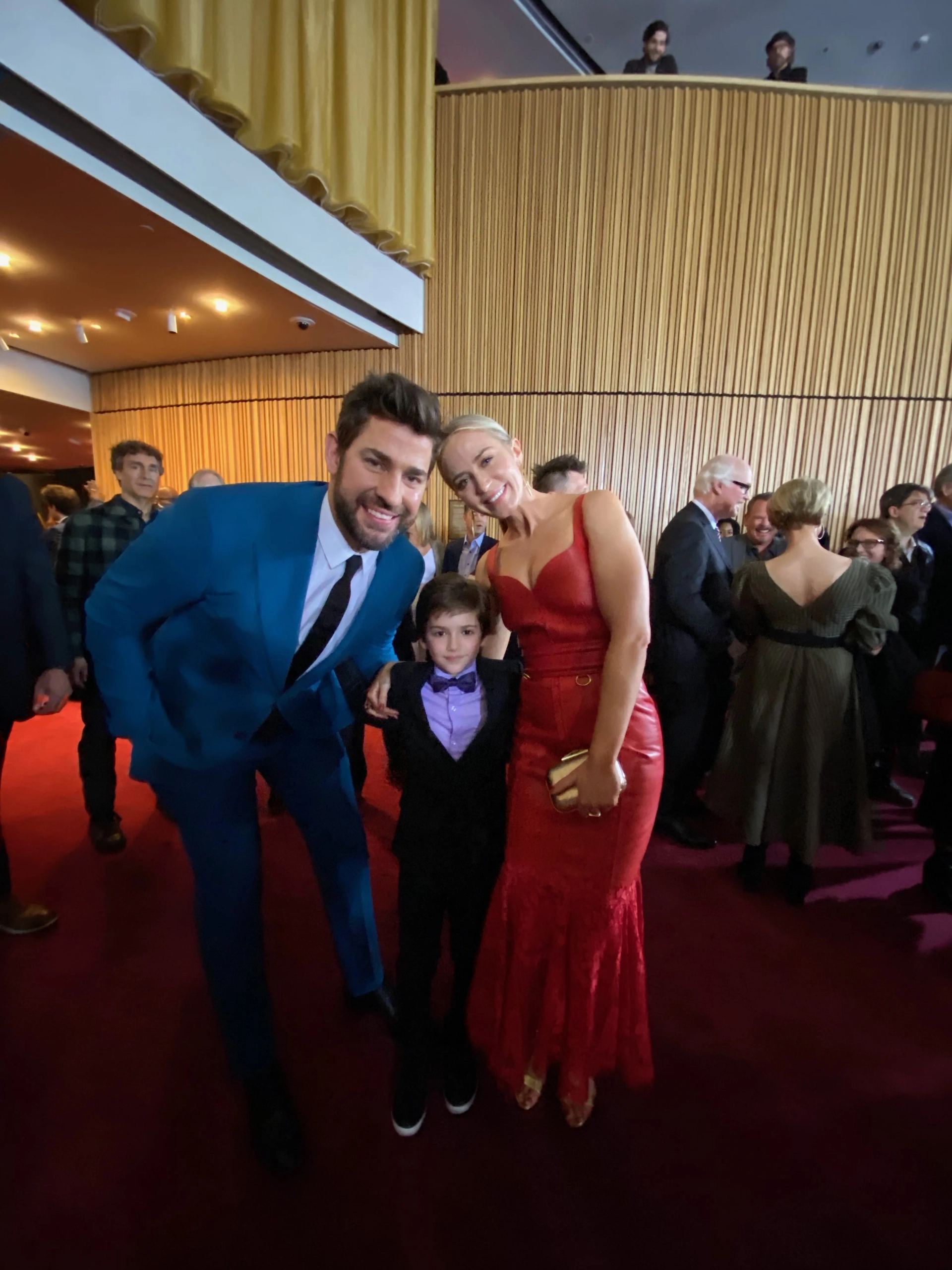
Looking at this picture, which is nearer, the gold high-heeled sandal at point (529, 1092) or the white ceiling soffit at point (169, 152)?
the gold high-heeled sandal at point (529, 1092)

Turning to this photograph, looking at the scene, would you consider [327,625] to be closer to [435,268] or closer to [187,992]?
[187,992]

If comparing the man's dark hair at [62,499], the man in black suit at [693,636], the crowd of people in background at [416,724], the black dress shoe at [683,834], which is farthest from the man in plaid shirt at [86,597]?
the man's dark hair at [62,499]

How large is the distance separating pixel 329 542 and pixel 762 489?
5598 millimetres

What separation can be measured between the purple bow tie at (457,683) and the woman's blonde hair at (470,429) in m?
0.50

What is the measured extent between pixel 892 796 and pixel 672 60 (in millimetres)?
7210

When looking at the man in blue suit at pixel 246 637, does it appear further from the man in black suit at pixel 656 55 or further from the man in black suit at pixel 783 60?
the man in black suit at pixel 656 55

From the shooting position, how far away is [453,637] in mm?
1329

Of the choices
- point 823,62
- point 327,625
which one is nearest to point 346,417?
point 327,625

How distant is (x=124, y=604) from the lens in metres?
1.17

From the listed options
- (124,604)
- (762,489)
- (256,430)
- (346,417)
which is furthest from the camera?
(256,430)

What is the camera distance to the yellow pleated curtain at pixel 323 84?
121 inches

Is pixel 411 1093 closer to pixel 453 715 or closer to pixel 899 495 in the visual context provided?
pixel 453 715

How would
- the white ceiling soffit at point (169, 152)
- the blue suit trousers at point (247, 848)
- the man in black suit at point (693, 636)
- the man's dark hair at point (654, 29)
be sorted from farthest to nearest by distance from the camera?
the man's dark hair at point (654, 29)
the white ceiling soffit at point (169, 152)
the man in black suit at point (693, 636)
the blue suit trousers at point (247, 848)

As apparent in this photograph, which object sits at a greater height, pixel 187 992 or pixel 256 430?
pixel 256 430
